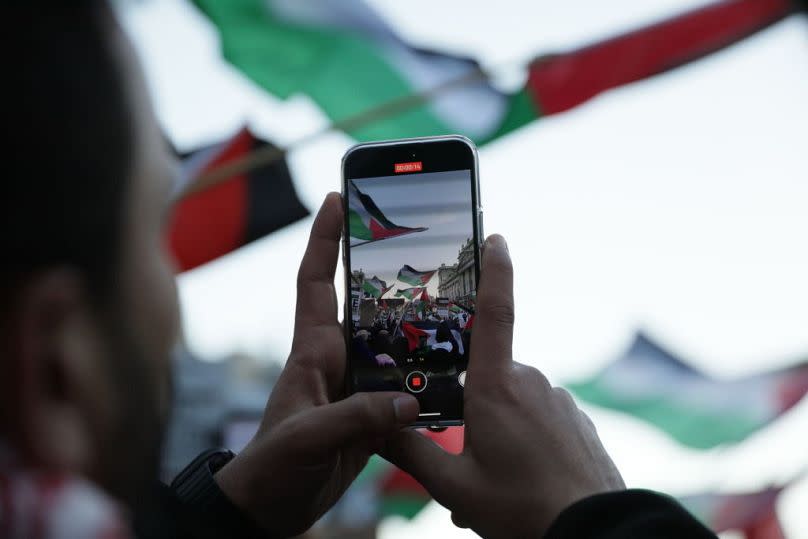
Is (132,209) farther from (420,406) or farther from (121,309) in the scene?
(420,406)

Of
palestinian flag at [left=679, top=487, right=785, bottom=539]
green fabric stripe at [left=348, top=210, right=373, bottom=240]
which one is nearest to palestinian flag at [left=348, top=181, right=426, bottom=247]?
green fabric stripe at [left=348, top=210, right=373, bottom=240]

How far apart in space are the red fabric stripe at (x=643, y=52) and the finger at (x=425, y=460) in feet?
6.68

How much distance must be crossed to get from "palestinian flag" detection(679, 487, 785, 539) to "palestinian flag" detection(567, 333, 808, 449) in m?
0.55

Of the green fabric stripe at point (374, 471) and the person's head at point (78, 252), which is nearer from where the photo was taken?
the person's head at point (78, 252)

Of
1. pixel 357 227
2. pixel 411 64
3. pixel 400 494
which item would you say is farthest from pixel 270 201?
pixel 400 494

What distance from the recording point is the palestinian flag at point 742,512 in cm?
354

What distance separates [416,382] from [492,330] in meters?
0.19

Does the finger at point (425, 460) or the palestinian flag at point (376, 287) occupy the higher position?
the palestinian flag at point (376, 287)

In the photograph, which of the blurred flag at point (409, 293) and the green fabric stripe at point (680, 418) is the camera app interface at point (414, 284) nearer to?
the blurred flag at point (409, 293)

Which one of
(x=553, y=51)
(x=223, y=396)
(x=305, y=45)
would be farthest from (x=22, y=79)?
(x=223, y=396)

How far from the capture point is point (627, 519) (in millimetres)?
625

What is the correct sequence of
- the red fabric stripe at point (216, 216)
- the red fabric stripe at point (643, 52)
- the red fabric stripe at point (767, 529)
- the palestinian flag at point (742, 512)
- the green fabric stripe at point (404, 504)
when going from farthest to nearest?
the red fabric stripe at point (767, 529)
the green fabric stripe at point (404, 504)
the palestinian flag at point (742, 512)
the red fabric stripe at point (643, 52)
the red fabric stripe at point (216, 216)

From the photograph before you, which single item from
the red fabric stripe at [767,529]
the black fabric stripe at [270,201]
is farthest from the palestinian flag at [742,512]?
the black fabric stripe at [270,201]

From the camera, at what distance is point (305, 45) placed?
253 cm
